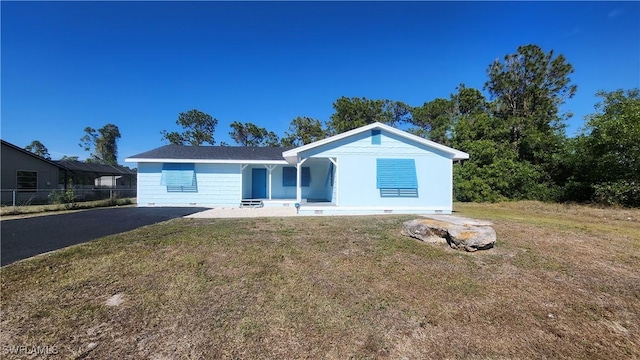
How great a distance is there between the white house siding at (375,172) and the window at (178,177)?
21.6ft

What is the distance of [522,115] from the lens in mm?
20547

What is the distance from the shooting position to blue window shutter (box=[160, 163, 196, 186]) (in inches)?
544

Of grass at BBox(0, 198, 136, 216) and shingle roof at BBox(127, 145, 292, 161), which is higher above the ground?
shingle roof at BBox(127, 145, 292, 161)

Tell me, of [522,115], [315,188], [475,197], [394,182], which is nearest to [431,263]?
[394,182]

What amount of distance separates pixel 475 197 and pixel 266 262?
16.8 m

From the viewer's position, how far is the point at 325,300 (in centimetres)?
329

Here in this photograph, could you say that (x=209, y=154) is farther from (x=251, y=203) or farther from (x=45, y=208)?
(x=45, y=208)

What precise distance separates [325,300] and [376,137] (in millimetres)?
9039

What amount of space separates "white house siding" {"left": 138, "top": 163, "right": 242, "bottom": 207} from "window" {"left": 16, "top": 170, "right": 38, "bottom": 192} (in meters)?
9.75

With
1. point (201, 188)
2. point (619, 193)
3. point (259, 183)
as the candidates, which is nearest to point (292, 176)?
point (259, 183)

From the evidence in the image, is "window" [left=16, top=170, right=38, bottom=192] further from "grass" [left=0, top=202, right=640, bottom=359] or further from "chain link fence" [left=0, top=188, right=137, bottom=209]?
"grass" [left=0, top=202, right=640, bottom=359]

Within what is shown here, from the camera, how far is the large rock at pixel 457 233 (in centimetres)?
518

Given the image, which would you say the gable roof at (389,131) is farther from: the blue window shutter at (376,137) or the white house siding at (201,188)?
the white house siding at (201,188)

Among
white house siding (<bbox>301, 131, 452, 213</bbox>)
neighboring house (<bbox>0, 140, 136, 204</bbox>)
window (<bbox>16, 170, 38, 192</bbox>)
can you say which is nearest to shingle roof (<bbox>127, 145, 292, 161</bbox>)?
white house siding (<bbox>301, 131, 452, 213</bbox>)
